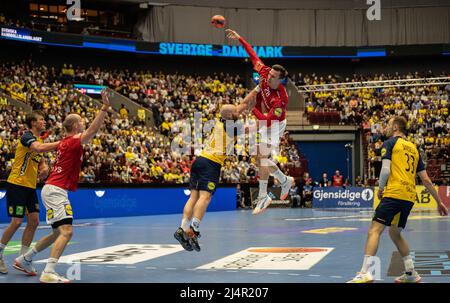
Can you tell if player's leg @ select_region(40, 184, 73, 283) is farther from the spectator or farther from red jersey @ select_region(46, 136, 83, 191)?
the spectator

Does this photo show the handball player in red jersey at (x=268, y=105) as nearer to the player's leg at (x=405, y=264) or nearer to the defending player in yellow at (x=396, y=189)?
the defending player in yellow at (x=396, y=189)

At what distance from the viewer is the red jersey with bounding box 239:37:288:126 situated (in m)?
13.1

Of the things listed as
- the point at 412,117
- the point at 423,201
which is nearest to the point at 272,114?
the point at 423,201

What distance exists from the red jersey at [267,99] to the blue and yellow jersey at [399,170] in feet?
12.5

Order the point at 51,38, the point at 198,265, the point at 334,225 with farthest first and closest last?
the point at 51,38 → the point at 334,225 → the point at 198,265

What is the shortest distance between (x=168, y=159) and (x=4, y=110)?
370 inches

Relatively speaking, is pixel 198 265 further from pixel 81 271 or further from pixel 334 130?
pixel 334 130

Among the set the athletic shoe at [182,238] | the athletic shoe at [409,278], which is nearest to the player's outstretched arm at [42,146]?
the athletic shoe at [182,238]

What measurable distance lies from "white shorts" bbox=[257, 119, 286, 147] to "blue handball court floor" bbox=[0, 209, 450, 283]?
93.6 inches

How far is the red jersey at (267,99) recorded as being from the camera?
1312 centimetres

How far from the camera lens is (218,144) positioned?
484 inches

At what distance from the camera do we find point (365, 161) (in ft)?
155

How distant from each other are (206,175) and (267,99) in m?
2.20

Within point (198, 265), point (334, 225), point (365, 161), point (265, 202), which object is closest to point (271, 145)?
point (265, 202)
